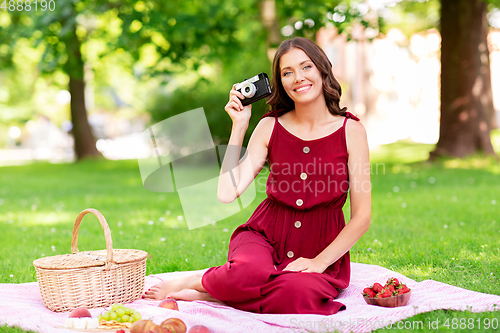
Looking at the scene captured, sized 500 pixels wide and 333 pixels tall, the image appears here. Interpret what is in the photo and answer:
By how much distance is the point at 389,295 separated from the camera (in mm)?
3141

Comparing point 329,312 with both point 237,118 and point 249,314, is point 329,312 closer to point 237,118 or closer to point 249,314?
point 249,314

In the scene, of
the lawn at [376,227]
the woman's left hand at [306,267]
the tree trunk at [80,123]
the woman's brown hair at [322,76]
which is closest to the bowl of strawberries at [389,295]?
the lawn at [376,227]

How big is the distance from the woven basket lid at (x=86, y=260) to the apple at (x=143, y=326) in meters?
0.69

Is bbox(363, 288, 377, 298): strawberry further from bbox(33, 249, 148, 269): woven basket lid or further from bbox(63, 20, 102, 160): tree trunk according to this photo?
bbox(63, 20, 102, 160): tree trunk

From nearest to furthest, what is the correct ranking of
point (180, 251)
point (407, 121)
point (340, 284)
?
point (340, 284) < point (180, 251) < point (407, 121)

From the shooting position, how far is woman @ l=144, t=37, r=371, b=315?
324 cm

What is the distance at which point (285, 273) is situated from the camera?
310 cm

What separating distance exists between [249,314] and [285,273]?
0.32 metres

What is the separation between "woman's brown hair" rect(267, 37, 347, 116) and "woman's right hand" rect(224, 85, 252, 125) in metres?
0.25

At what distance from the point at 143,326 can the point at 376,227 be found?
12.4 feet

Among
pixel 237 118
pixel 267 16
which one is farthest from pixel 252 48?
pixel 237 118

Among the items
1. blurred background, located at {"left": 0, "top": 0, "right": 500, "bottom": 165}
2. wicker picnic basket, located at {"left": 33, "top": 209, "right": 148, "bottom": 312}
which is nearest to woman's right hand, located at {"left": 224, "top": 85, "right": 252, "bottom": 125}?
blurred background, located at {"left": 0, "top": 0, "right": 500, "bottom": 165}

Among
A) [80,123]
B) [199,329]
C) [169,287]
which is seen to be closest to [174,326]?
Result: [199,329]

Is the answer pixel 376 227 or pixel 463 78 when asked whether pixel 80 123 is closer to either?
pixel 463 78
